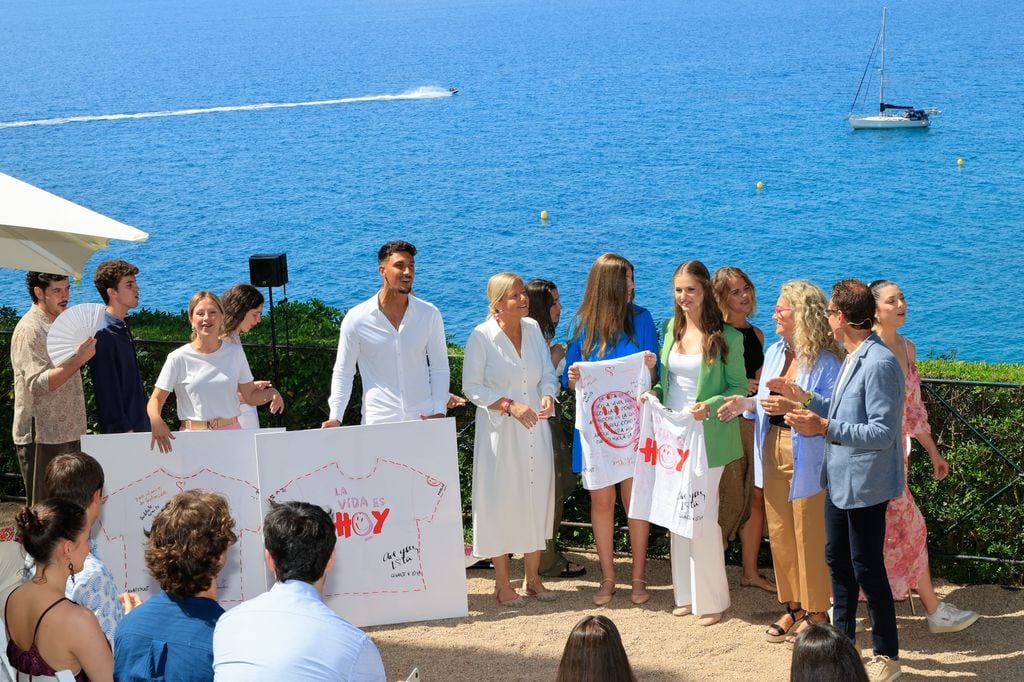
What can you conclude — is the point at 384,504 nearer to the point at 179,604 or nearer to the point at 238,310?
the point at 238,310

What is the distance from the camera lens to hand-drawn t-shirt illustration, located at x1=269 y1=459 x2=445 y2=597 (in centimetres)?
674

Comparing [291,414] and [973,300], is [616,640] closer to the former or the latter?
[291,414]

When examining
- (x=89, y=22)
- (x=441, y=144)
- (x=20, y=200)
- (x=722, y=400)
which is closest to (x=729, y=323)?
(x=722, y=400)

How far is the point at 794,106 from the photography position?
75.1 m

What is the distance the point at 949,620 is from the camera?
6473mm

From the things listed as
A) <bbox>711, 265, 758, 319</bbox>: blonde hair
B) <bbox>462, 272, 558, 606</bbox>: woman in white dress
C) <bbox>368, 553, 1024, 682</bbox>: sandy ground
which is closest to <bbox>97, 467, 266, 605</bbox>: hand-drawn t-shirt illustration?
<bbox>368, 553, 1024, 682</bbox>: sandy ground

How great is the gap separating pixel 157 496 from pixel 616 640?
3.85m

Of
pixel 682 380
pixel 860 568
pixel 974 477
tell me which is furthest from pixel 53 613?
pixel 974 477

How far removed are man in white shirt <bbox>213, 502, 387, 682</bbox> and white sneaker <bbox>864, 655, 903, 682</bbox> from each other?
10.5ft

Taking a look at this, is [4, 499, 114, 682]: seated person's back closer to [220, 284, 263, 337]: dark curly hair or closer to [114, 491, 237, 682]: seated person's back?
[114, 491, 237, 682]: seated person's back

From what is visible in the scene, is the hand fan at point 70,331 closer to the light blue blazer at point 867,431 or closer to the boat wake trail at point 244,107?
the light blue blazer at point 867,431

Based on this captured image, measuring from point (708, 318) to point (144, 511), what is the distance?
3.51m

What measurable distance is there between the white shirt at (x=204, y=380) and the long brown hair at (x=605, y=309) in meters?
2.10

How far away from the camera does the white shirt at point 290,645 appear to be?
11.3ft
